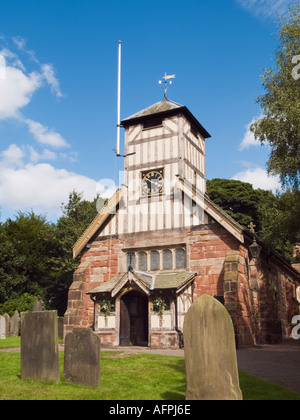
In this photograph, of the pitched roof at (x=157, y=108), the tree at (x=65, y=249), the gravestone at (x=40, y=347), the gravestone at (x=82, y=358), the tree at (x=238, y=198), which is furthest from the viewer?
the tree at (x=238, y=198)

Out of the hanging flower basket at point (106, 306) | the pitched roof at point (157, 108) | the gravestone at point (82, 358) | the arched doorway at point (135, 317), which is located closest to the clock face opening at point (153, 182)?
the pitched roof at point (157, 108)

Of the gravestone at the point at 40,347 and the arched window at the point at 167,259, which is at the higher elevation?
the arched window at the point at 167,259

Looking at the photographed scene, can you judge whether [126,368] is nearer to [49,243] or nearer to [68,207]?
[49,243]

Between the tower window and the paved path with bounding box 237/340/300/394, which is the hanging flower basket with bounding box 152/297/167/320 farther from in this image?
the tower window

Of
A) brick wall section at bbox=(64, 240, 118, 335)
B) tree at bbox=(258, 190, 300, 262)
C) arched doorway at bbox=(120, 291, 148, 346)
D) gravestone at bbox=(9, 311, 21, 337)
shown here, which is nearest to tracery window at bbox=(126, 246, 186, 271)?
brick wall section at bbox=(64, 240, 118, 335)

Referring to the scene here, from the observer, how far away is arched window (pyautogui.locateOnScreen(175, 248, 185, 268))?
21.1 m

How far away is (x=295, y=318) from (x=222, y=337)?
27.1m

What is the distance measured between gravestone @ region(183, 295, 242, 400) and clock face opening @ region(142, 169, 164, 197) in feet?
51.0

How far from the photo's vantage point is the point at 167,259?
21469mm

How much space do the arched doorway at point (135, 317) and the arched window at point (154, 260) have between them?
1551 millimetres

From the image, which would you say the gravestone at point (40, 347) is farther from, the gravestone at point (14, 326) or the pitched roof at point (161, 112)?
the gravestone at point (14, 326)

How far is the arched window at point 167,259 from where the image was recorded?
21.3 m

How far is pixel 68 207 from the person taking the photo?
42438 mm
